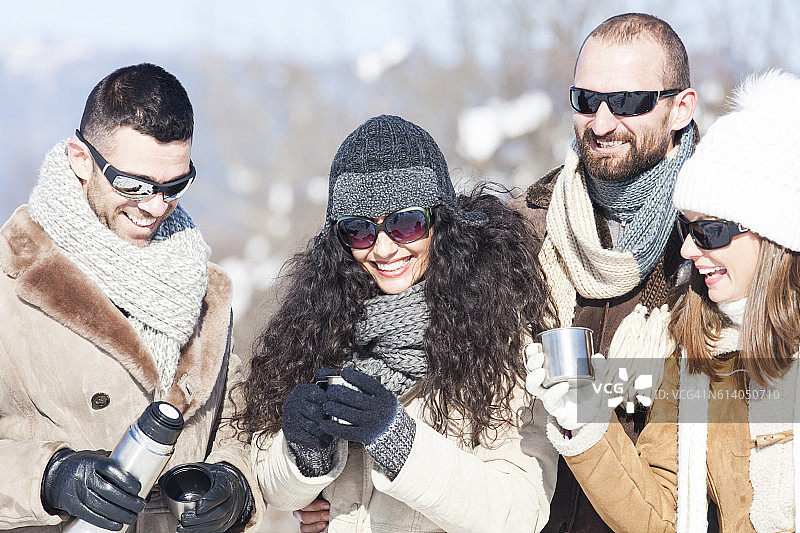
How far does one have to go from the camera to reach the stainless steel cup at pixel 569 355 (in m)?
2.41

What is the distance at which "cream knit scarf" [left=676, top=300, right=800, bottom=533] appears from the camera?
2545mm

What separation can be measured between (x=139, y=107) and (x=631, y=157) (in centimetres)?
171

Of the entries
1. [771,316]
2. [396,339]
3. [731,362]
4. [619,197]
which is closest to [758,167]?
[771,316]

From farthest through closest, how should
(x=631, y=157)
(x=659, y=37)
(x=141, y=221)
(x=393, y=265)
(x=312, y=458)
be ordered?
(x=659, y=37)
(x=631, y=157)
(x=141, y=221)
(x=393, y=265)
(x=312, y=458)

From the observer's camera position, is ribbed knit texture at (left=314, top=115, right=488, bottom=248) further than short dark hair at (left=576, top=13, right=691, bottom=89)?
No

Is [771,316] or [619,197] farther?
[619,197]

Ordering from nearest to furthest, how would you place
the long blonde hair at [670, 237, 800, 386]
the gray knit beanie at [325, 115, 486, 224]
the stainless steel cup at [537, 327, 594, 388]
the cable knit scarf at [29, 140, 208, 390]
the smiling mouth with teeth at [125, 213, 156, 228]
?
the stainless steel cup at [537, 327, 594, 388]
the long blonde hair at [670, 237, 800, 386]
the gray knit beanie at [325, 115, 486, 224]
the cable knit scarf at [29, 140, 208, 390]
the smiling mouth with teeth at [125, 213, 156, 228]

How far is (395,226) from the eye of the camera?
2.81 metres

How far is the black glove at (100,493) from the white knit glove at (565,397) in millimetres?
1154

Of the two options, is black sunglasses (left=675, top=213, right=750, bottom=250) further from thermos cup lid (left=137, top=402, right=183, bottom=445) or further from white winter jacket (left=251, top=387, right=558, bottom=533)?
thermos cup lid (left=137, top=402, right=183, bottom=445)

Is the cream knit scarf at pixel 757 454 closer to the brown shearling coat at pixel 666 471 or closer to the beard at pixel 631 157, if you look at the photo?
the brown shearling coat at pixel 666 471

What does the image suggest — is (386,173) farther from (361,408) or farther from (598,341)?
(598,341)

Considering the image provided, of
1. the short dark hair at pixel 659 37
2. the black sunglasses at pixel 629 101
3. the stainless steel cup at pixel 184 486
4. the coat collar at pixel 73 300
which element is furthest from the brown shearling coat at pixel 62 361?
the short dark hair at pixel 659 37

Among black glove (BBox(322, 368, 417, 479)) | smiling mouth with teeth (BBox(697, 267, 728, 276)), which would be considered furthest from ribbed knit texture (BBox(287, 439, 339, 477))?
smiling mouth with teeth (BBox(697, 267, 728, 276))
